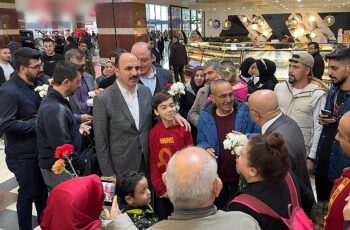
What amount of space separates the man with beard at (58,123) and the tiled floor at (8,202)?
1.16 m

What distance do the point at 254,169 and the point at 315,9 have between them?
25.7m

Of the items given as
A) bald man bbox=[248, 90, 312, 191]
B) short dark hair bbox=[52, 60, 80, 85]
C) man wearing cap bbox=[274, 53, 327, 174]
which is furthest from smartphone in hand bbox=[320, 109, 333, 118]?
short dark hair bbox=[52, 60, 80, 85]

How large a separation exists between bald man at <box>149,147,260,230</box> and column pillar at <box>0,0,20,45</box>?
1114 centimetres

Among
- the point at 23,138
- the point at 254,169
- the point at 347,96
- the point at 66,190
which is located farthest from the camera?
the point at 23,138

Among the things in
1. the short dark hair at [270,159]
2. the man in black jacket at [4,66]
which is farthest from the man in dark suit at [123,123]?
the man in black jacket at [4,66]

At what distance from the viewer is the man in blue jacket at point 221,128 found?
113 inches

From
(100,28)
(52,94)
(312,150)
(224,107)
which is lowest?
(312,150)

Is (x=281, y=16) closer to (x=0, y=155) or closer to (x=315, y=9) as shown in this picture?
(x=315, y=9)

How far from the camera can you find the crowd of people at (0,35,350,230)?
1732 mm

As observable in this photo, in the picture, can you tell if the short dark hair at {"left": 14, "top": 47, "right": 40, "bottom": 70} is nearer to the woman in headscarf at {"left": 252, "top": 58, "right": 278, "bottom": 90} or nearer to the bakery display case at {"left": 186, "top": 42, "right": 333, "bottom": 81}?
the woman in headscarf at {"left": 252, "top": 58, "right": 278, "bottom": 90}

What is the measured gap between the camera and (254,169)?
175 centimetres

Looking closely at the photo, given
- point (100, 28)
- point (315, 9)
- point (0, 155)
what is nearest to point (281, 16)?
point (315, 9)

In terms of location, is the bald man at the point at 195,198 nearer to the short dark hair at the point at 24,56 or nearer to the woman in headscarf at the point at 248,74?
the short dark hair at the point at 24,56

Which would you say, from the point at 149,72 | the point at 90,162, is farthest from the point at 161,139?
the point at 149,72
